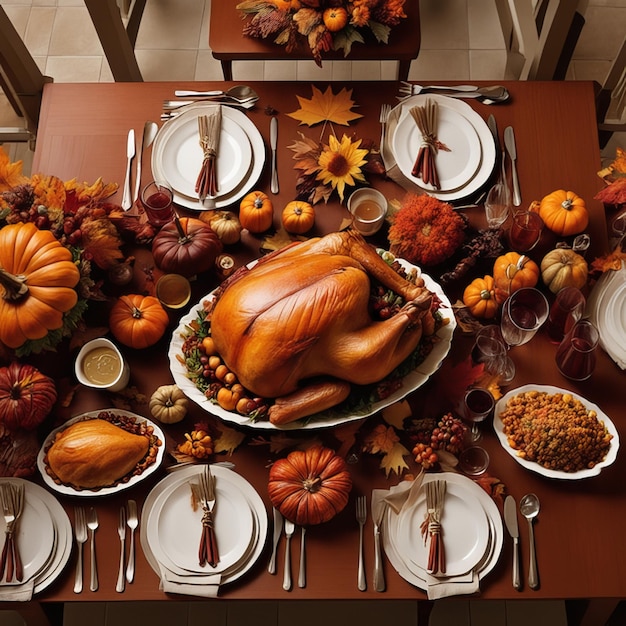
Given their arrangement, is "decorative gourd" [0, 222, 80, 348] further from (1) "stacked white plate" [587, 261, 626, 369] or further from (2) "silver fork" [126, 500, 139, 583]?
(1) "stacked white plate" [587, 261, 626, 369]

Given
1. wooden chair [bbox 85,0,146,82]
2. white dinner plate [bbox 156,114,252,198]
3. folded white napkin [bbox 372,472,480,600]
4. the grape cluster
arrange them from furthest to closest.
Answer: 1. wooden chair [bbox 85,0,146,82]
2. white dinner plate [bbox 156,114,252,198]
3. the grape cluster
4. folded white napkin [bbox 372,472,480,600]

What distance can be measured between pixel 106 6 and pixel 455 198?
140cm

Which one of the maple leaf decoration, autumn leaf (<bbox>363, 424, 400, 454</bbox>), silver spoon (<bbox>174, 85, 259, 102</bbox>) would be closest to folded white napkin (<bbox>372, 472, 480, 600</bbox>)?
autumn leaf (<bbox>363, 424, 400, 454</bbox>)

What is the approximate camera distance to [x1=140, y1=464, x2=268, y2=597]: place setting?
169cm

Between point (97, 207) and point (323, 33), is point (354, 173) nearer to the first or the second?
point (323, 33)

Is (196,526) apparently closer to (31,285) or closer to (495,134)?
(31,285)

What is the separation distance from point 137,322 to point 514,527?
1.06 metres

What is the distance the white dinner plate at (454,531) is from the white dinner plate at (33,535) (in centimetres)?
83

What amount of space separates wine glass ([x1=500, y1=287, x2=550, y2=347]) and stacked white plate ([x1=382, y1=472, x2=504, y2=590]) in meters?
0.39

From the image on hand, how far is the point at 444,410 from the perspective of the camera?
184 centimetres

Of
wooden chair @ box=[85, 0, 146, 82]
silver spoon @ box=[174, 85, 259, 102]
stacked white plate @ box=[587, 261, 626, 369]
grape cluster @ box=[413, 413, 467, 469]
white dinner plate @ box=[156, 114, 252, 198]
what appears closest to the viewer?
grape cluster @ box=[413, 413, 467, 469]

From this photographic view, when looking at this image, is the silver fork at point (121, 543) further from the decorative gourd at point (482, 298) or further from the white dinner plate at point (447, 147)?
the white dinner plate at point (447, 147)

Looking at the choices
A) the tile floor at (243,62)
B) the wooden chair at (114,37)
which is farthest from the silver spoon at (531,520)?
the wooden chair at (114,37)

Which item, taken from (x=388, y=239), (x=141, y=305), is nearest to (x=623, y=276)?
(x=388, y=239)
